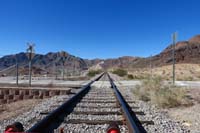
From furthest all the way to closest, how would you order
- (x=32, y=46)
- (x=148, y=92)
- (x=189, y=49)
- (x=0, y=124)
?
(x=189, y=49) < (x=32, y=46) < (x=148, y=92) < (x=0, y=124)

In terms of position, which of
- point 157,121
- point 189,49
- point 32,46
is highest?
point 189,49

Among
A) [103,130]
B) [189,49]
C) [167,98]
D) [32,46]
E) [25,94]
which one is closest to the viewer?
[103,130]

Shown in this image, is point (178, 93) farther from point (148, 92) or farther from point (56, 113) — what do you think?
point (56, 113)

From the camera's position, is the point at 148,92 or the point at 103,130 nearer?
the point at 103,130

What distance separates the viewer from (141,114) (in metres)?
8.80

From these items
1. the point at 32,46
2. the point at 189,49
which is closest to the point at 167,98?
the point at 32,46

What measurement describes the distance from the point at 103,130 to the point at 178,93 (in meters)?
6.86

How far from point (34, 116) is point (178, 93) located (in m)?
6.88

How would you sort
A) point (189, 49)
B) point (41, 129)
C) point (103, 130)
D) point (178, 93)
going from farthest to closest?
point (189, 49), point (178, 93), point (103, 130), point (41, 129)

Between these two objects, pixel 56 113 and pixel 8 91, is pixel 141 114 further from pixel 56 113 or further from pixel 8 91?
pixel 8 91

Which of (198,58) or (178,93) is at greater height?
(198,58)

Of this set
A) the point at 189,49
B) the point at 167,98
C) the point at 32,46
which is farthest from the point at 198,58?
the point at 167,98

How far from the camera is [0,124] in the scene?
7.18 m

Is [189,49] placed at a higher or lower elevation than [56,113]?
higher
